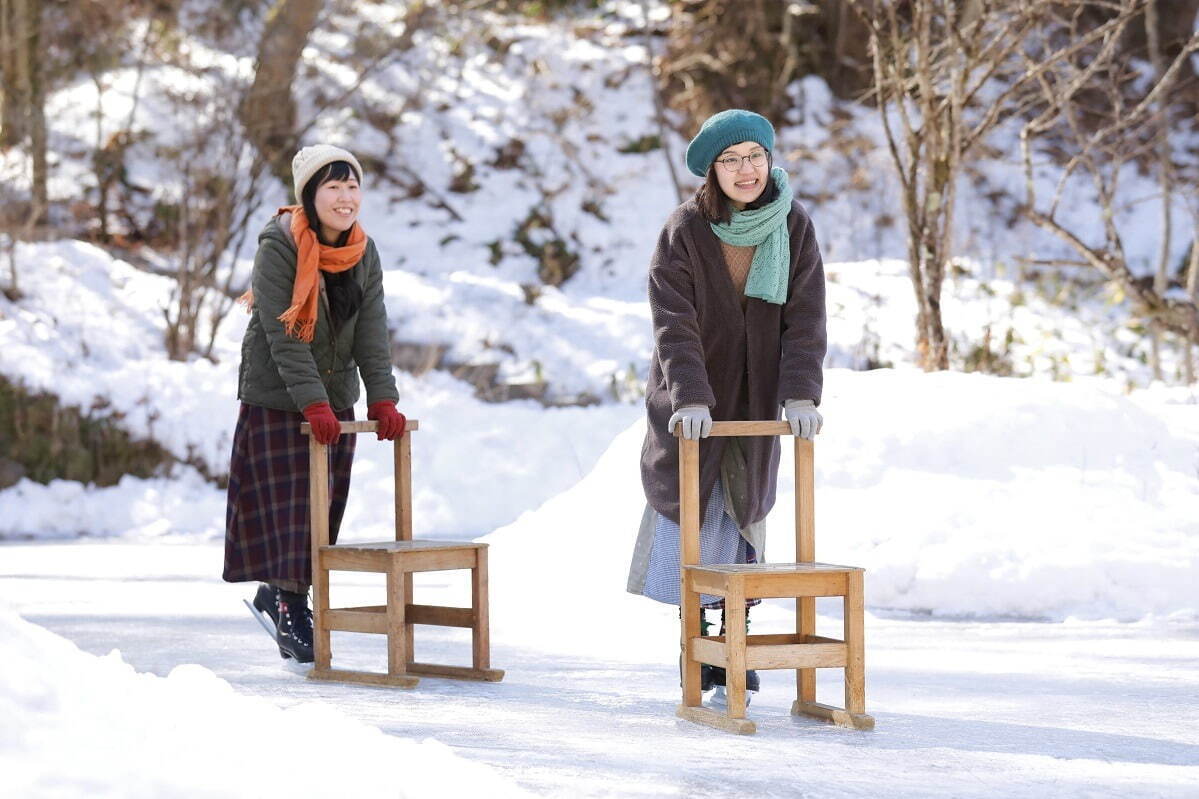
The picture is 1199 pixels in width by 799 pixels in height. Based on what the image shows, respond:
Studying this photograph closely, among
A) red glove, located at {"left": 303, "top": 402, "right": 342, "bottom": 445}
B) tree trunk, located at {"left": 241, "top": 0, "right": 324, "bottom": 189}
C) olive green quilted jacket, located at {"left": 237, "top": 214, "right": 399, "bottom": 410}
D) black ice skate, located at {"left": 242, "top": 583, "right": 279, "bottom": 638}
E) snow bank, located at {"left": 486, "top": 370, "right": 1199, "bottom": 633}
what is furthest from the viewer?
tree trunk, located at {"left": 241, "top": 0, "right": 324, "bottom": 189}

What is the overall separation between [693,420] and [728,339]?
0.35 meters

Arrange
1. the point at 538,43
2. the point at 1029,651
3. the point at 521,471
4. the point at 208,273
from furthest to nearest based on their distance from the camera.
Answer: the point at 538,43
the point at 208,273
the point at 521,471
the point at 1029,651

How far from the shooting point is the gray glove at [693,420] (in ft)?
12.9

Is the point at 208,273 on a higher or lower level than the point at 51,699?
higher

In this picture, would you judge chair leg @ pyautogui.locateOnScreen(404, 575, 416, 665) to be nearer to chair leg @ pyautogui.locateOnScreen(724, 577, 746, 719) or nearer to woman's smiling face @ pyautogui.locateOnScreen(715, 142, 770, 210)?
chair leg @ pyautogui.locateOnScreen(724, 577, 746, 719)

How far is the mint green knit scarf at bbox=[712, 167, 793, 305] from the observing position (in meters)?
4.14

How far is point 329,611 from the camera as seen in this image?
4.82 metres

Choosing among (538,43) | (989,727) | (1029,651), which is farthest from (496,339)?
(989,727)

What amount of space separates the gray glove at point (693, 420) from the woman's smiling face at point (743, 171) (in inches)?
22.8

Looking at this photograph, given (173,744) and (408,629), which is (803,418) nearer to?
(408,629)

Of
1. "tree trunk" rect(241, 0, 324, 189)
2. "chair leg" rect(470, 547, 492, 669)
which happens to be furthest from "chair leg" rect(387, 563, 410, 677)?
"tree trunk" rect(241, 0, 324, 189)

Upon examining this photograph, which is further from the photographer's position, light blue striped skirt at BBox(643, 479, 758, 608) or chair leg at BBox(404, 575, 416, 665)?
chair leg at BBox(404, 575, 416, 665)

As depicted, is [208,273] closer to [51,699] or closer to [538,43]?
[538,43]

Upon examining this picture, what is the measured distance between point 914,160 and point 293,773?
23.7 ft
